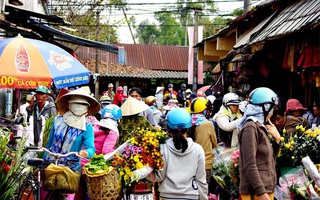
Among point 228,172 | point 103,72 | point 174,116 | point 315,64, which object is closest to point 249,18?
point 315,64

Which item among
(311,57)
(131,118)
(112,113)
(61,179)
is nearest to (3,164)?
(61,179)

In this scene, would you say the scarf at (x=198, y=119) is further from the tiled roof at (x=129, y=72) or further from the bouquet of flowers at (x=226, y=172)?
the tiled roof at (x=129, y=72)

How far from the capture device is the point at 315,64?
10.6 meters

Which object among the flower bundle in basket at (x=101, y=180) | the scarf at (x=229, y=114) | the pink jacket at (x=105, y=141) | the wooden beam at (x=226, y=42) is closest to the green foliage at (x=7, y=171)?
the flower bundle in basket at (x=101, y=180)

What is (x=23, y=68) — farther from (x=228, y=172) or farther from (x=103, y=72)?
(x=103, y=72)

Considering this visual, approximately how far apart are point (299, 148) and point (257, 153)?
1405 millimetres

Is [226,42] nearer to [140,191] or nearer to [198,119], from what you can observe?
[198,119]

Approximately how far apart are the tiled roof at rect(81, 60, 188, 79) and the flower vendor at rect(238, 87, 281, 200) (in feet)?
109

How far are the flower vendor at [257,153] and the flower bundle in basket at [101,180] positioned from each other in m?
1.28

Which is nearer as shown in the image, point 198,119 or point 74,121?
point 74,121

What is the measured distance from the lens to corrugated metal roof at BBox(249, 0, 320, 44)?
32.1 feet

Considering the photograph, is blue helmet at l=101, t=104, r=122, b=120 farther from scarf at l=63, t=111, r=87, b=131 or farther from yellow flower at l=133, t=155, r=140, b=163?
yellow flower at l=133, t=155, r=140, b=163

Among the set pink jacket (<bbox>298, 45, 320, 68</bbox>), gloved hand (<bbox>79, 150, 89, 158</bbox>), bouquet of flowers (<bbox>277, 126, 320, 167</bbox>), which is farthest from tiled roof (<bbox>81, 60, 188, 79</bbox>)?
gloved hand (<bbox>79, 150, 89, 158</bbox>)

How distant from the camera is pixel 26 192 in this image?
6.47 metres
